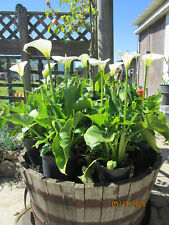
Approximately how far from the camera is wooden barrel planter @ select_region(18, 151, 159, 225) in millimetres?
713

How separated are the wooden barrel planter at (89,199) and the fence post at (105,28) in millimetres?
976

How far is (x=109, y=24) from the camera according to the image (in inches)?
54.6

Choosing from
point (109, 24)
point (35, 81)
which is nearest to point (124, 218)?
point (109, 24)

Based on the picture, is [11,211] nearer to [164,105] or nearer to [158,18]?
[164,105]

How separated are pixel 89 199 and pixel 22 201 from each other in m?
0.95

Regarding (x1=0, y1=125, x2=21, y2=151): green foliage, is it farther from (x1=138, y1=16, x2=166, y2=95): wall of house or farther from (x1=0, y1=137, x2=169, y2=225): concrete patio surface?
(x1=138, y1=16, x2=166, y2=95): wall of house

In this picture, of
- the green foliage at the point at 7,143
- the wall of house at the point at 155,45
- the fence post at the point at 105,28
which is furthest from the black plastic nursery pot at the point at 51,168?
the wall of house at the point at 155,45

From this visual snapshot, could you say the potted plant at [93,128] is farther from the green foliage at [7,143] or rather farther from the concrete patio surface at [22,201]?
the green foliage at [7,143]

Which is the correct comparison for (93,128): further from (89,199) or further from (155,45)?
(155,45)

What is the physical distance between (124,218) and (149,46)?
5745 millimetres

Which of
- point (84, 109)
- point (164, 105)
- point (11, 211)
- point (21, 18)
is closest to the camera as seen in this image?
point (84, 109)

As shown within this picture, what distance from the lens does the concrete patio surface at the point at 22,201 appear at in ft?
3.80
